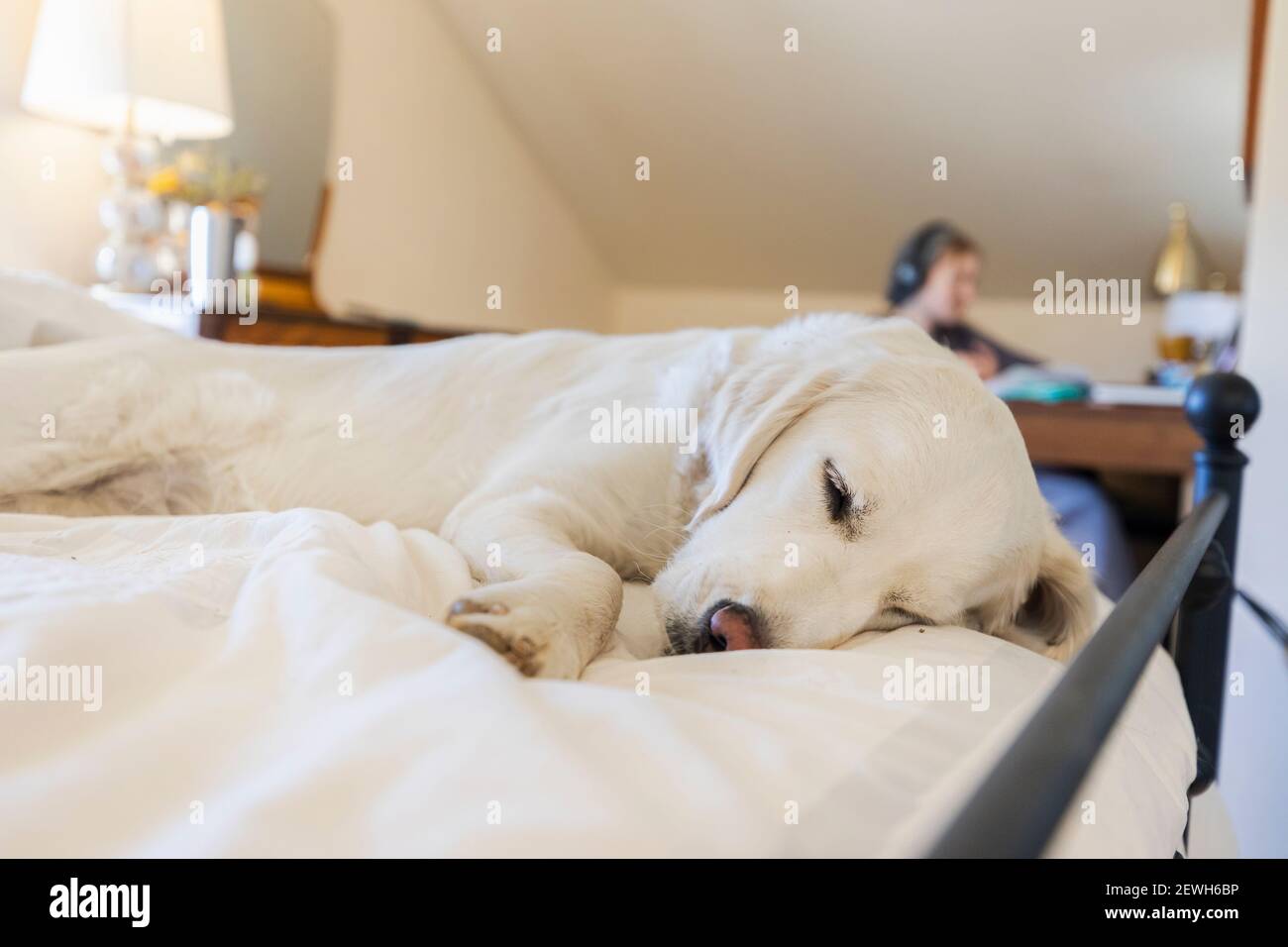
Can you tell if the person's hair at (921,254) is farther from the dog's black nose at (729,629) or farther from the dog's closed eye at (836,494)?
the dog's black nose at (729,629)

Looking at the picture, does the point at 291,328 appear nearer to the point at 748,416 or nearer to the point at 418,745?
the point at 748,416

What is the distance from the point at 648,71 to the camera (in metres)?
5.80

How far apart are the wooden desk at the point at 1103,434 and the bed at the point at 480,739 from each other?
222cm

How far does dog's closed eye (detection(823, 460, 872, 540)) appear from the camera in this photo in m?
1.27

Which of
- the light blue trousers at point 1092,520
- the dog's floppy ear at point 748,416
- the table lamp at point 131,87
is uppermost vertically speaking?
the table lamp at point 131,87

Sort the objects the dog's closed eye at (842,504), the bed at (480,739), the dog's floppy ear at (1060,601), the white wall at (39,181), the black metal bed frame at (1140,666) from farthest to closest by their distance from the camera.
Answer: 1. the white wall at (39,181)
2. the dog's floppy ear at (1060,601)
3. the dog's closed eye at (842,504)
4. the bed at (480,739)
5. the black metal bed frame at (1140,666)

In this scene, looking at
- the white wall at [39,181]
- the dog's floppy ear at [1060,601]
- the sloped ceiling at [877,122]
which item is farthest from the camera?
the sloped ceiling at [877,122]

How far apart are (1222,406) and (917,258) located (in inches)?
146

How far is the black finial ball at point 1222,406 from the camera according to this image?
1.53 meters

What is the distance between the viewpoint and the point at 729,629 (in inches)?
44.5

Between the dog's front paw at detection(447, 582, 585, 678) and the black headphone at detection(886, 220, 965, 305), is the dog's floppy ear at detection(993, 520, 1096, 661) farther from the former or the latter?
the black headphone at detection(886, 220, 965, 305)

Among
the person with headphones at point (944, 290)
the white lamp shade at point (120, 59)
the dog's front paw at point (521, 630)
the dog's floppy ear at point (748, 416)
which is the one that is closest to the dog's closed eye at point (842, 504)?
the dog's floppy ear at point (748, 416)

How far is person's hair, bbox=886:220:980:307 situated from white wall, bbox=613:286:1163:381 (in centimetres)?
83
